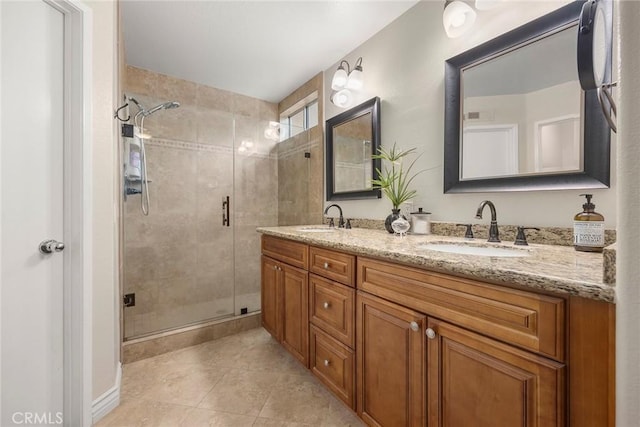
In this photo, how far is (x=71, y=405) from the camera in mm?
1248

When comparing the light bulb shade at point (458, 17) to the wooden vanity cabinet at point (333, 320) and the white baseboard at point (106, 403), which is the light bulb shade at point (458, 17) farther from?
the white baseboard at point (106, 403)

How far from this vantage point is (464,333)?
0.82 meters

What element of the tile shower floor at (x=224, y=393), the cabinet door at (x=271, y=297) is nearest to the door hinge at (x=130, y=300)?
the tile shower floor at (x=224, y=393)

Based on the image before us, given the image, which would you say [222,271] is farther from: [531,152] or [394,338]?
[531,152]

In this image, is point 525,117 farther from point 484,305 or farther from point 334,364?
point 334,364

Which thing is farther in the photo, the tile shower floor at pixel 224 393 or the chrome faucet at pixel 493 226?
the tile shower floor at pixel 224 393

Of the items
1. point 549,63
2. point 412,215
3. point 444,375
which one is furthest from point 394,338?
point 549,63

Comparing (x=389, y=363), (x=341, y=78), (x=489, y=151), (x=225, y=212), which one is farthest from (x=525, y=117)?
(x=225, y=212)

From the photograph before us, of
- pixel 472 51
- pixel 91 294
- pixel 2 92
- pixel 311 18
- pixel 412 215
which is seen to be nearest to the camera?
pixel 2 92

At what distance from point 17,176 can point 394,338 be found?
1569 millimetres

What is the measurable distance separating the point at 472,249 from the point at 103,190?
71.0 inches

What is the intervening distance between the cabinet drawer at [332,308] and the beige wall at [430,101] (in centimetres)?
73

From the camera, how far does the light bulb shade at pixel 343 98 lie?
2.17m

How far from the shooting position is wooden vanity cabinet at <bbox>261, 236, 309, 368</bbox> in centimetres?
164
